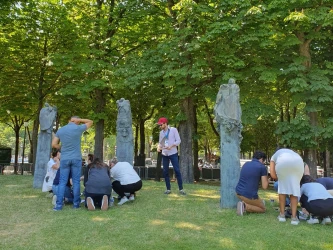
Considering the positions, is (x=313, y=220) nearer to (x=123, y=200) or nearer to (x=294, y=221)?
(x=294, y=221)

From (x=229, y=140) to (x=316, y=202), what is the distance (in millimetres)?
2024

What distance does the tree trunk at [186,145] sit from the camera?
14.4 meters

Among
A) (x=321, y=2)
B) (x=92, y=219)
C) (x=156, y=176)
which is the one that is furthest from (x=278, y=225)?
(x=156, y=176)

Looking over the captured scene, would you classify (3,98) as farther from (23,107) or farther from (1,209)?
(1,209)

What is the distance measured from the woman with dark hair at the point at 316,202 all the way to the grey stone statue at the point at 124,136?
6.27m

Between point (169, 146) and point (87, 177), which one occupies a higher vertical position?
point (169, 146)

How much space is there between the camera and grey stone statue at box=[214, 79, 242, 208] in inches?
267

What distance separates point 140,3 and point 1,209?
1278 cm

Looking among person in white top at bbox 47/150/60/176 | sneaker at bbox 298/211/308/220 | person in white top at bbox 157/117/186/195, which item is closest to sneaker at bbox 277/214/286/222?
sneaker at bbox 298/211/308/220

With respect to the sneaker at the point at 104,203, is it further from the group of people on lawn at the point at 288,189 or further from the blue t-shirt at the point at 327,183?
the blue t-shirt at the point at 327,183

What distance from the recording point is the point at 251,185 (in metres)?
6.22

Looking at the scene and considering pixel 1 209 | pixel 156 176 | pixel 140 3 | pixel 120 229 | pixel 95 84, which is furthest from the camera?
pixel 156 176

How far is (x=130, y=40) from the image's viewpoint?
1739 centimetres

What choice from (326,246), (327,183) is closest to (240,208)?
(326,246)
